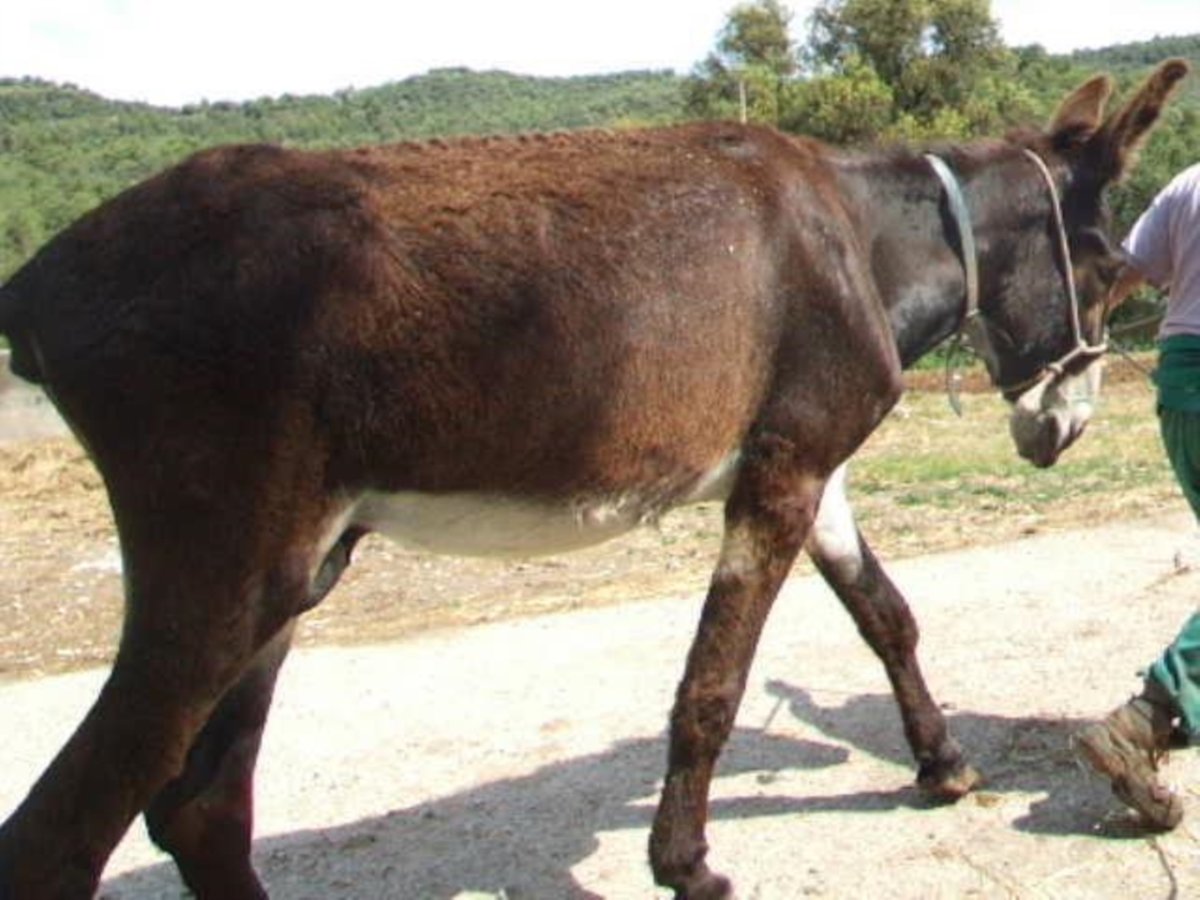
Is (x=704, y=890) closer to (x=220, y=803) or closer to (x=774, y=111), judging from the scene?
(x=220, y=803)

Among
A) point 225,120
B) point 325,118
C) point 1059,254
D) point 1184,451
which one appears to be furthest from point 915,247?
point 225,120

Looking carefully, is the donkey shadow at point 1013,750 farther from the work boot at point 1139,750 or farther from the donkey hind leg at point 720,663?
the donkey hind leg at point 720,663

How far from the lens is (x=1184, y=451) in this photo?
14.8ft

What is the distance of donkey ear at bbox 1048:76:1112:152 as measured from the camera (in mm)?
4961

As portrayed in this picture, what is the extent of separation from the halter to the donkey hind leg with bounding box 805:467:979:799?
2.22 feet

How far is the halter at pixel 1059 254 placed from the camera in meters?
4.68

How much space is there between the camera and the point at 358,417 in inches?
134

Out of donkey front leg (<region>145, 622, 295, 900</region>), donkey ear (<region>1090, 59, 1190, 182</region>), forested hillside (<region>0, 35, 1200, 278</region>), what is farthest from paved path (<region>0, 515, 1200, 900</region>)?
forested hillside (<region>0, 35, 1200, 278</region>)

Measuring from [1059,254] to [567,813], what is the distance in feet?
7.95

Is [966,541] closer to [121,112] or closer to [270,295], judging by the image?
[270,295]

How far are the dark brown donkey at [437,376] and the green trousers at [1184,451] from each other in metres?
0.64

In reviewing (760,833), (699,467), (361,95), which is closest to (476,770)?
(760,833)

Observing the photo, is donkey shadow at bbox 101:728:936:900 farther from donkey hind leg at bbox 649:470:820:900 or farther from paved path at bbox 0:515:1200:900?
donkey hind leg at bbox 649:470:820:900

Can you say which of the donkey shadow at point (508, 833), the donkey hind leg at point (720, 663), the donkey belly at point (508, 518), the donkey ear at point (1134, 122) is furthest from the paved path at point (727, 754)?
the donkey ear at point (1134, 122)
